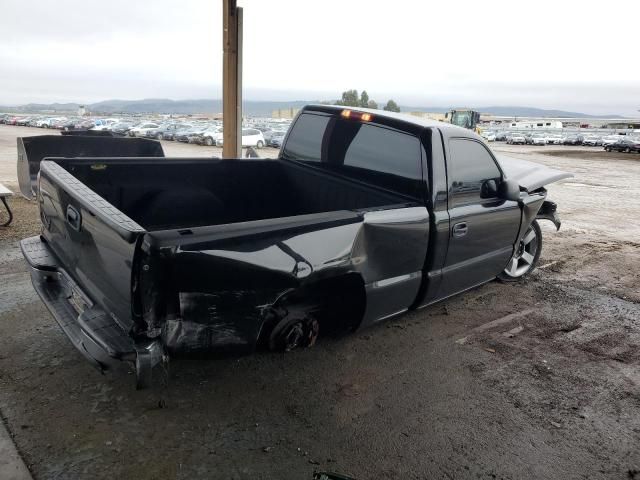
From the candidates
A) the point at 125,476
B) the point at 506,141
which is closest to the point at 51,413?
the point at 125,476

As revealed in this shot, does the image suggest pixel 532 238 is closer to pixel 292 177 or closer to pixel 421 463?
pixel 292 177

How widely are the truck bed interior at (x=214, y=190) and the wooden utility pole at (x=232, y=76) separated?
3.78 m

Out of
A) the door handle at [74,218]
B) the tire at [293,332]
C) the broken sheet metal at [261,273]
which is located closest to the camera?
the broken sheet metal at [261,273]

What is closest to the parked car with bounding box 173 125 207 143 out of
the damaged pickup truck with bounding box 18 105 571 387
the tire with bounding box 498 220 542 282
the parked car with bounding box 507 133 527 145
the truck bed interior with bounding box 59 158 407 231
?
the truck bed interior with bounding box 59 158 407 231

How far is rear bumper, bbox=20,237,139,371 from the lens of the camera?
2.41 m

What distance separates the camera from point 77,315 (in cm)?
290

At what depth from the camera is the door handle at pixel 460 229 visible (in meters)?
3.83

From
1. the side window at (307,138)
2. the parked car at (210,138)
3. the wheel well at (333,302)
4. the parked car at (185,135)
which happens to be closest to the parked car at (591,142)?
the parked car at (210,138)

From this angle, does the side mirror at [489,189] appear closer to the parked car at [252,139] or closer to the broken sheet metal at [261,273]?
the broken sheet metal at [261,273]

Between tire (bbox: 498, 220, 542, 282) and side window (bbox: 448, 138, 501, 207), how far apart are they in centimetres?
152

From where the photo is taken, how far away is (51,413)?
9.43 feet

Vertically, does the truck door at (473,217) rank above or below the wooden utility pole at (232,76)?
below

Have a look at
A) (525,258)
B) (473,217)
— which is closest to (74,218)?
(473,217)

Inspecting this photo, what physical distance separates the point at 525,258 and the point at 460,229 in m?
2.24
